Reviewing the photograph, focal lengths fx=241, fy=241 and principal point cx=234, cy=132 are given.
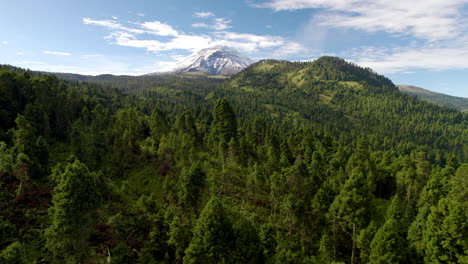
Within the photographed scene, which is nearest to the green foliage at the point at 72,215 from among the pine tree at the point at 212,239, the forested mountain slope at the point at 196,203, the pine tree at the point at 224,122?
the forested mountain slope at the point at 196,203

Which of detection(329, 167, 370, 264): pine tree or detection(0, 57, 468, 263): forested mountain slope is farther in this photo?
detection(329, 167, 370, 264): pine tree

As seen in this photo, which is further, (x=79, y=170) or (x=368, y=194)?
(x=368, y=194)

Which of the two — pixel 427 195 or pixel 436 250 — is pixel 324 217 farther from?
pixel 427 195

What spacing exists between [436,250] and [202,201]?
32.5 meters

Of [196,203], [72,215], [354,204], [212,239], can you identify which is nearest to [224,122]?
[196,203]

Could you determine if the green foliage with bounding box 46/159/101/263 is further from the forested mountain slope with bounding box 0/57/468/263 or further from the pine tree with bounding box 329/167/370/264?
the pine tree with bounding box 329/167/370/264

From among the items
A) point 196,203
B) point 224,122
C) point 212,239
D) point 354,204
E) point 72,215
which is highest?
point 224,122

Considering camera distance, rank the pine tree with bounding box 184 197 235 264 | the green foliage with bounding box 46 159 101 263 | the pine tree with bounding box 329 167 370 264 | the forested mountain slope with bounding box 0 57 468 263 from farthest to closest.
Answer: the pine tree with bounding box 329 167 370 264 → the pine tree with bounding box 184 197 235 264 → the forested mountain slope with bounding box 0 57 468 263 → the green foliage with bounding box 46 159 101 263

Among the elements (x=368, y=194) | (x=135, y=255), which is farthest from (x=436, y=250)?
(x=135, y=255)

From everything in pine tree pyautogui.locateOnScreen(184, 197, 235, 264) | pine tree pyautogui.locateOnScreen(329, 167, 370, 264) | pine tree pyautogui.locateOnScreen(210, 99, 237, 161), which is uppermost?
pine tree pyautogui.locateOnScreen(210, 99, 237, 161)

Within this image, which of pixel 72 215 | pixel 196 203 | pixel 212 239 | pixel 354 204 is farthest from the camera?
pixel 196 203

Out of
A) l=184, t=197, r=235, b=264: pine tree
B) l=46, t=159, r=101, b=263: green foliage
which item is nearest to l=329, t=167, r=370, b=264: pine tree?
l=184, t=197, r=235, b=264: pine tree

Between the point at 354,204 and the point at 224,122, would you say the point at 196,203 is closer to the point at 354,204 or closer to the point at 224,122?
the point at 354,204

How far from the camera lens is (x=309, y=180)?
50.3 m
